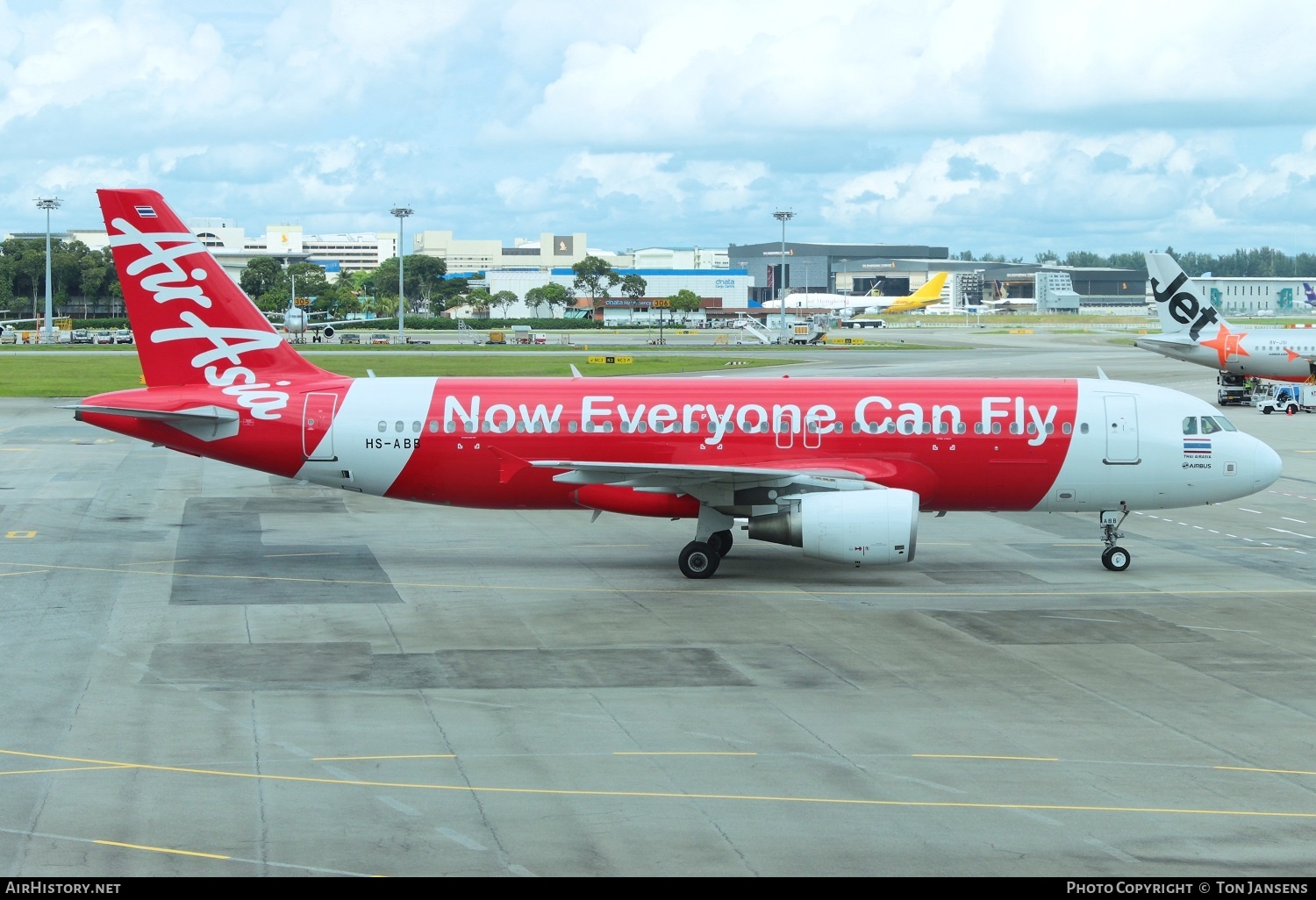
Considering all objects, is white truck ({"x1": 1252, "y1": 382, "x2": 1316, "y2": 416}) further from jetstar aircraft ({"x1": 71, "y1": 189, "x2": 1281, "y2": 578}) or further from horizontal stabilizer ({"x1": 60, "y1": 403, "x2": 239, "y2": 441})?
horizontal stabilizer ({"x1": 60, "y1": 403, "x2": 239, "y2": 441})

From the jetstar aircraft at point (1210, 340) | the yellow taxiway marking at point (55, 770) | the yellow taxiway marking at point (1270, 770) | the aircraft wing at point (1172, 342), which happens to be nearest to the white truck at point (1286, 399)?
the jetstar aircraft at point (1210, 340)

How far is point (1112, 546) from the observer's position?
112 ft

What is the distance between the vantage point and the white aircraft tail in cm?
8281

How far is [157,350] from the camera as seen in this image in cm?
3406

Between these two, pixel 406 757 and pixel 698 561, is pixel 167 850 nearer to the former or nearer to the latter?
pixel 406 757

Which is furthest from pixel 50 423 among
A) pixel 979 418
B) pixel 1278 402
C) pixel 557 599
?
pixel 1278 402

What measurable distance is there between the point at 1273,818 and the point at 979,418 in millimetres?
17280

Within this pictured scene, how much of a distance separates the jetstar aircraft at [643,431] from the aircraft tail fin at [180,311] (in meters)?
0.05

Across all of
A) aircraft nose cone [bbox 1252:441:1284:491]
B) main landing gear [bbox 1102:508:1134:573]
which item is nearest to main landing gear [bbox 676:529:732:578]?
main landing gear [bbox 1102:508:1134:573]

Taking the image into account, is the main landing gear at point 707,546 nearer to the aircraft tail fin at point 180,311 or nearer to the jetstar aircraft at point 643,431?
the jetstar aircraft at point 643,431

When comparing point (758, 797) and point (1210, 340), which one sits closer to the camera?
point (758, 797)

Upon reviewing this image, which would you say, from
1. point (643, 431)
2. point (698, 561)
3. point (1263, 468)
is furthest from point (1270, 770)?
point (643, 431)

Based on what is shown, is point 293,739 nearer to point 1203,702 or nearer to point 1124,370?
point 1203,702

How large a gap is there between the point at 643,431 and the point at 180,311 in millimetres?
12314
